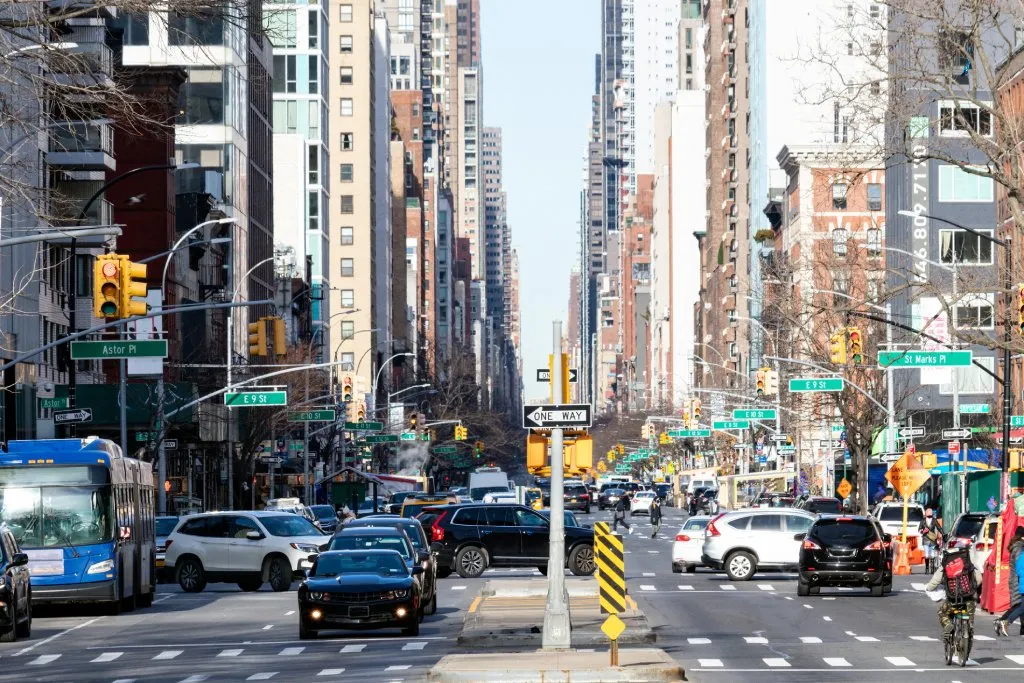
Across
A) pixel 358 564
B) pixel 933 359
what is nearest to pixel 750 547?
pixel 933 359

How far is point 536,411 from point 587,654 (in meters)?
2.94

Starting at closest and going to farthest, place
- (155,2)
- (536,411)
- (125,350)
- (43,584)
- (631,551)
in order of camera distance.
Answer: (155,2) → (536,411) → (43,584) → (125,350) → (631,551)

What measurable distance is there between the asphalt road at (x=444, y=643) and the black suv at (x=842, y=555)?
1.41ft

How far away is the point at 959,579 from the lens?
2228 cm

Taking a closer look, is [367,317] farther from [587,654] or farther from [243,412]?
[587,654]

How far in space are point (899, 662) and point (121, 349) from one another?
21.9m

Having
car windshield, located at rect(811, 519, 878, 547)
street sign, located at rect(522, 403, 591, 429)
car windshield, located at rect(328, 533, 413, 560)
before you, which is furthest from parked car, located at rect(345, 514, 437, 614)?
street sign, located at rect(522, 403, 591, 429)

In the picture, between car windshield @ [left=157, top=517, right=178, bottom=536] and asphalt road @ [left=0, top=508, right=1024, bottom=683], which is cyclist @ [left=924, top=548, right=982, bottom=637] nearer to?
asphalt road @ [left=0, top=508, right=1024, bottom=683]

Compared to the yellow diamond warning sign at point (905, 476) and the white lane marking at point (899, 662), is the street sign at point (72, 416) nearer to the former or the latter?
the yellow diamond warning sign at point (905, 476)

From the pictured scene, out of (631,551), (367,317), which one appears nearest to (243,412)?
(631,551)

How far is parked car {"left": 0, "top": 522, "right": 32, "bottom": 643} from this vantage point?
26.7m

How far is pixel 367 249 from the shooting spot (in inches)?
6403

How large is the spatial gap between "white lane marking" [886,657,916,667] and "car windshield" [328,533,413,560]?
10352mm

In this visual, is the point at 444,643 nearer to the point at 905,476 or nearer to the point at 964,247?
the point at 905,476
